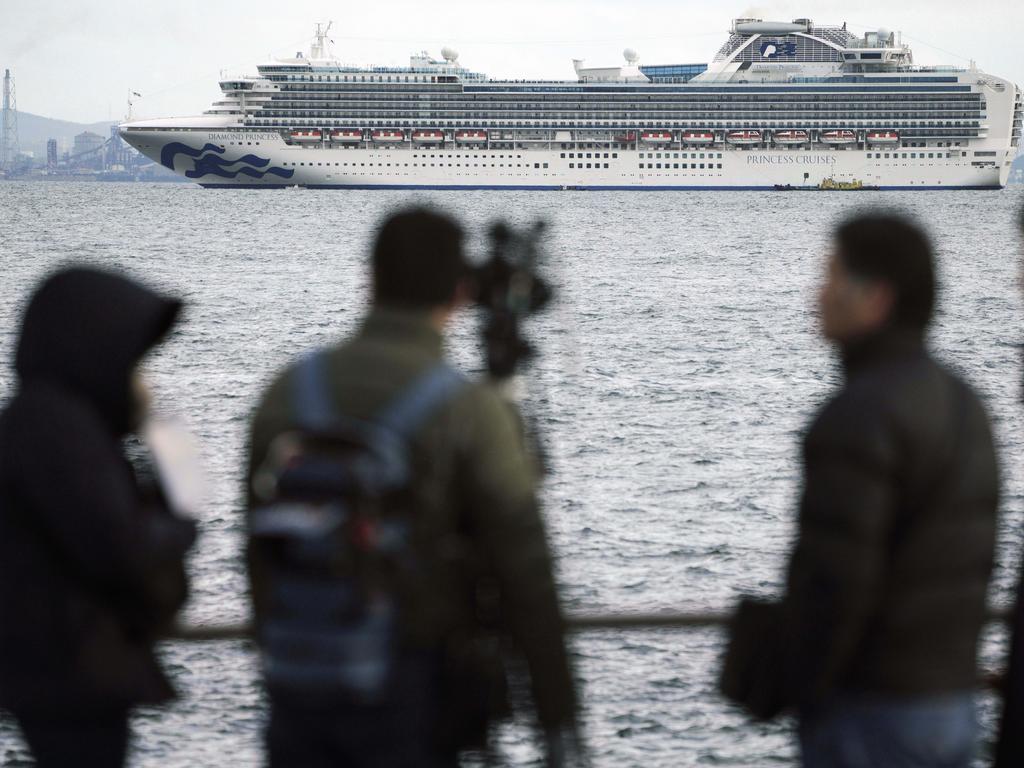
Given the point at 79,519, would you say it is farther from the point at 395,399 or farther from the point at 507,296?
the point at 507,296

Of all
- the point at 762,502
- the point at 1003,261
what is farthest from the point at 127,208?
the point at 762,502

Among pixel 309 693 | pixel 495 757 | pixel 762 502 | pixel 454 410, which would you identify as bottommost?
pixel 762 502

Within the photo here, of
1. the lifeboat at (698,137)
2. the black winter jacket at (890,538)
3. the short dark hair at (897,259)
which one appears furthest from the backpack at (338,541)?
the lifeboat at (698,137)

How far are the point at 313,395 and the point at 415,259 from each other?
0.31m

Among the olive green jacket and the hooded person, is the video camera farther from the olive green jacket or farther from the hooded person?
the hooded person

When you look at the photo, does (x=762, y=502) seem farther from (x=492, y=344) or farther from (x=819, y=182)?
(x=819, y=182)

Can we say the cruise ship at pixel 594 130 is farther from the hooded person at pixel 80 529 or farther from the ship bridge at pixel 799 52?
the hooded person at pixel 80 529

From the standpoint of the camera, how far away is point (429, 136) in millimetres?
105688

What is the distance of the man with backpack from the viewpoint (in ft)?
7.77

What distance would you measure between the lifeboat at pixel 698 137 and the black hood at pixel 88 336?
4153 inches

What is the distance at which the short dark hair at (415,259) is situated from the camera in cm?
260

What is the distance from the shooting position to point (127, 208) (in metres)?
109

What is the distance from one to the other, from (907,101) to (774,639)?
365 ft

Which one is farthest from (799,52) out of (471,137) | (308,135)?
(308,135)
